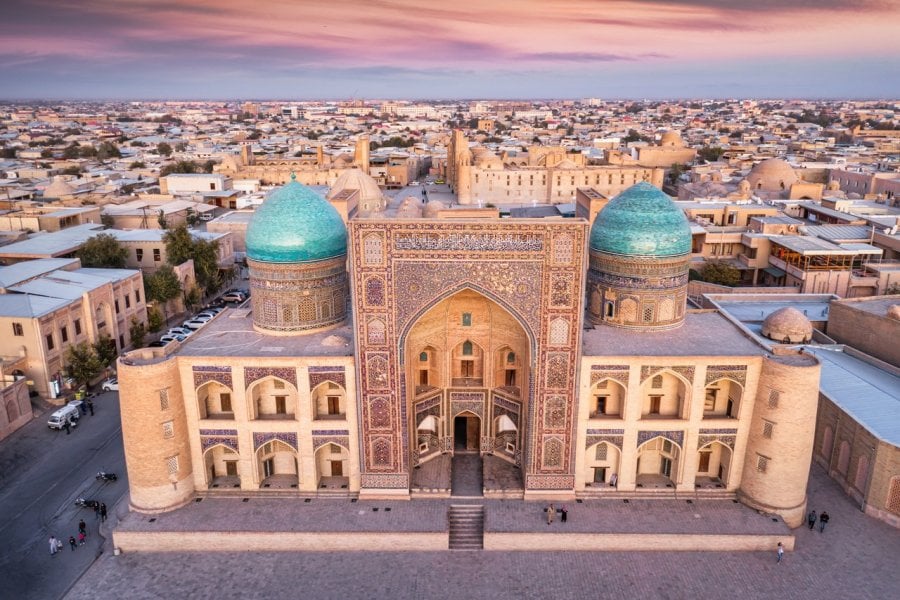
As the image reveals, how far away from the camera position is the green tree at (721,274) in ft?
107

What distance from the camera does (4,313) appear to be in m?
23.0

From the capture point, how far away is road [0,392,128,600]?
1602 cm

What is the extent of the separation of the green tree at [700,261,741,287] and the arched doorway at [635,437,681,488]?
53.5 feet

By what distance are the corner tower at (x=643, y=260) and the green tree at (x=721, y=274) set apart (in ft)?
45.3

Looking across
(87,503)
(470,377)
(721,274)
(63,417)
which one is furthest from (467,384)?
(721,274)

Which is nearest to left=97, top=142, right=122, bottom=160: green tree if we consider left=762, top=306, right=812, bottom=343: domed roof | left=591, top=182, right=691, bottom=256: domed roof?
left=591, top=182, right=691, bottom=256: domed roof

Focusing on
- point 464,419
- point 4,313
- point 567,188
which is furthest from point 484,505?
point 567,188

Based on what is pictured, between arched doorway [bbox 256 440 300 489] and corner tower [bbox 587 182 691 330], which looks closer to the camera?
arched doorway [bbox 256 440 300 489]

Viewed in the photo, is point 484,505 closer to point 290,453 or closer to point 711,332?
point 290,453

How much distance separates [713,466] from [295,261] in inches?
529

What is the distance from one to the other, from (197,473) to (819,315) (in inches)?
919

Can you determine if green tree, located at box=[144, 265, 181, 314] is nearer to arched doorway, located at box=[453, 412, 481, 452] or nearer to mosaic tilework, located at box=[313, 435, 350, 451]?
mosaic tilework, located at box=[313, 435, 350, 451]

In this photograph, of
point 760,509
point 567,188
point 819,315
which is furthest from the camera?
point 567,188

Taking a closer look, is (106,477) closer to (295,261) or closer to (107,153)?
(295,261)
